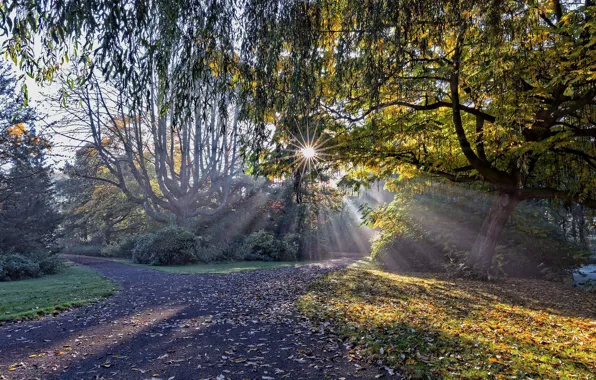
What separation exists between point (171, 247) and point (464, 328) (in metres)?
15.0

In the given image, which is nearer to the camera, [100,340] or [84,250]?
[100,340]

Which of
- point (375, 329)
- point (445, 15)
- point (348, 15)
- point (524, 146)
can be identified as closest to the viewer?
point (348, 15)

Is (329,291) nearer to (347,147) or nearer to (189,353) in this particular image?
(347,147)

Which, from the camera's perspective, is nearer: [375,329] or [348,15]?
[348,15]

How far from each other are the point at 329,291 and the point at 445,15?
683cm

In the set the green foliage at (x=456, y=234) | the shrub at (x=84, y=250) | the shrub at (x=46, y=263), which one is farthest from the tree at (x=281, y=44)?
the shrub at (x=84, y=250)

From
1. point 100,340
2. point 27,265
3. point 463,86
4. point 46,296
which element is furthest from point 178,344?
point 27,265

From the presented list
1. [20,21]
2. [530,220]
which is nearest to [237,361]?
[20,21]

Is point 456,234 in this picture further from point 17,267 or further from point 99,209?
point 99,209

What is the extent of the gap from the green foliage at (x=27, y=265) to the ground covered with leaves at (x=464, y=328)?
423 inches

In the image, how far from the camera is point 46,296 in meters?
8.63

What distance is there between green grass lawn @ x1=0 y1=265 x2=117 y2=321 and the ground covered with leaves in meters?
5.01

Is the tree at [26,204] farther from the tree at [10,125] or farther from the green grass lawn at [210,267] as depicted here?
the green grass lawn at [210,267]

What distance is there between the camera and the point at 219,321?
6.29 m
